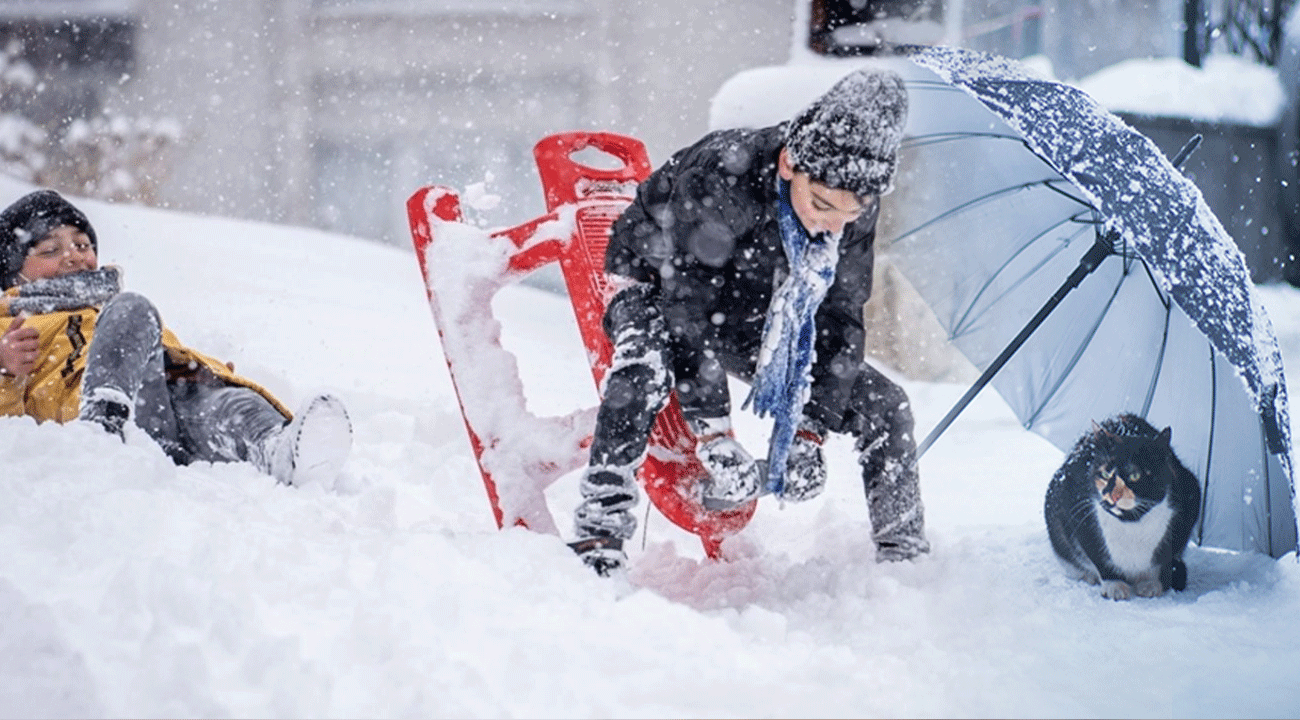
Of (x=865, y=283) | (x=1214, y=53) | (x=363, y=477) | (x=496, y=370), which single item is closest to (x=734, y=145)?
(x=865, y=283)

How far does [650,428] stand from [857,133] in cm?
51

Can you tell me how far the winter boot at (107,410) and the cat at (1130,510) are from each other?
1649 mm

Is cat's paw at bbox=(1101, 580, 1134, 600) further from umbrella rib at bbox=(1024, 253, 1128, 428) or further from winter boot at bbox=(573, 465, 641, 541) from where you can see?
winter boot at bbox=(573, 465, 641, 541)

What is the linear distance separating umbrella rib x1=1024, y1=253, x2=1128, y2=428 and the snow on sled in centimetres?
62

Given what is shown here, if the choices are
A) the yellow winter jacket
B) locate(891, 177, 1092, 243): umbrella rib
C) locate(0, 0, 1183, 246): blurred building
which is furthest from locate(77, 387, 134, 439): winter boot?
locate(0, 0, 1183, 246): blurred building

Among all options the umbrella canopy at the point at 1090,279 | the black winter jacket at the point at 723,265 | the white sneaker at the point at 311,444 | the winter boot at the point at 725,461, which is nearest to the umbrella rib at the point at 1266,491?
the umbrella canopy at the point at 1090,279

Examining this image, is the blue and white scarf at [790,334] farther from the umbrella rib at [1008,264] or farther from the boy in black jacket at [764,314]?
the umbrella rib at [1008,264]

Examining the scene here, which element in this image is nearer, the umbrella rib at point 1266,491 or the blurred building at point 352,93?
the umbrella rib at point 1266,491

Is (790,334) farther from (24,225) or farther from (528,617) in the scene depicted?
(24,225)

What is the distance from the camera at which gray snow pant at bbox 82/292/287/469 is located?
189cm

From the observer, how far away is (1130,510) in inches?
63.6

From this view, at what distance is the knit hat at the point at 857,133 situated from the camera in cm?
141

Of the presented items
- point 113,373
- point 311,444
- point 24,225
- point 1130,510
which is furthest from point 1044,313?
point 24,225

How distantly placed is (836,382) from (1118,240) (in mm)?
584
